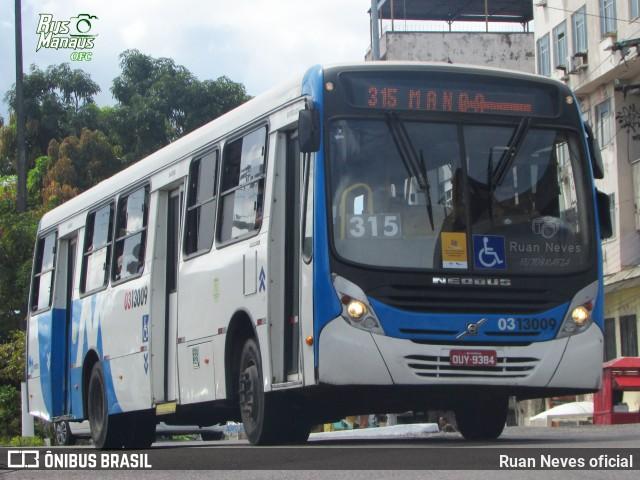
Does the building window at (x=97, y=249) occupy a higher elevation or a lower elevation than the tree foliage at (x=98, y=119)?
lower

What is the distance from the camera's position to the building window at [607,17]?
36.7 m

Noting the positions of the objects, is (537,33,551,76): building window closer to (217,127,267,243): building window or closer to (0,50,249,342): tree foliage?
(0,50,249,342): tree foliage

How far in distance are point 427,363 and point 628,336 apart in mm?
25543

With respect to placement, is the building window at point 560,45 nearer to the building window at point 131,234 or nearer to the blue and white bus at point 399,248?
the building window at point 131,234

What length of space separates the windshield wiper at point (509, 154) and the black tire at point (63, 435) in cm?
1399

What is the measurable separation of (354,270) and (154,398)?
14.8 feet

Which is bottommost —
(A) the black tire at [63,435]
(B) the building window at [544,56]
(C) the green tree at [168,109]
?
(A) the black tire at [63,435]

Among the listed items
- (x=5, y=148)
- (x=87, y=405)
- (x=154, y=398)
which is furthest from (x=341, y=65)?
(x=5, y=148)

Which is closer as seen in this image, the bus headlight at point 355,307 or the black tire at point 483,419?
the bus headlight at point 355,307

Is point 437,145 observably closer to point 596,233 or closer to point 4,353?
point 596,233

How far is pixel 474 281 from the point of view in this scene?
41.7 feet

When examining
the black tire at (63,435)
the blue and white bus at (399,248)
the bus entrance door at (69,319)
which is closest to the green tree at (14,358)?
the black tire at (63,435)

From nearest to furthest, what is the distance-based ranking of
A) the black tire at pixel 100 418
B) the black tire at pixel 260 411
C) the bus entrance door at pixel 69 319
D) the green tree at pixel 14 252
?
the black tire at pixel 260 411, the black tire at pixel 100 418, the bus entrance door at pixel 69 319, the green tree at pixel 14 252


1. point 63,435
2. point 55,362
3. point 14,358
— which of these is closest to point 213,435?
point 63,435
